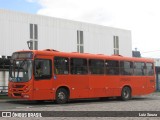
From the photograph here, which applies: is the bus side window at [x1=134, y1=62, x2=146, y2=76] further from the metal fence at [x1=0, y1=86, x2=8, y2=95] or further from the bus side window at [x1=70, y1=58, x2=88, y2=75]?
the metal fence at [x1=0, y1=86, x2=8, y2=95]

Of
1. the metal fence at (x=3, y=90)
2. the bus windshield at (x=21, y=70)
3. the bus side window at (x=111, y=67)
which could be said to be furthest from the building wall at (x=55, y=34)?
the bus windshield at (x=21, y=70)

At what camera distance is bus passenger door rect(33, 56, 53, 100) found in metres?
21.4

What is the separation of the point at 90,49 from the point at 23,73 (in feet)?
134

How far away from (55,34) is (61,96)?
34.6m

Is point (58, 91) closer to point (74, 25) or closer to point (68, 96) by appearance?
point (68, 96)

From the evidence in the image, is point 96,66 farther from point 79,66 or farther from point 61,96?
point 61,96

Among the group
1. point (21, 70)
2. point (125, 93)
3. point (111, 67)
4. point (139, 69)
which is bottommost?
point (125, 93)

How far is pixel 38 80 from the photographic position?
21.4m

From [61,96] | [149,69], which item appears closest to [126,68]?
[149,69]

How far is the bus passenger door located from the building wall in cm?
2903

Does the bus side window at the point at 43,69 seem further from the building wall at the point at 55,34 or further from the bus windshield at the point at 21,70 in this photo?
the building wall at the point at 55,34

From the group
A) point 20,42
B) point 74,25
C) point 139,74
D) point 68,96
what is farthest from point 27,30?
point 68,96

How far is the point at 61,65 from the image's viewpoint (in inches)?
891

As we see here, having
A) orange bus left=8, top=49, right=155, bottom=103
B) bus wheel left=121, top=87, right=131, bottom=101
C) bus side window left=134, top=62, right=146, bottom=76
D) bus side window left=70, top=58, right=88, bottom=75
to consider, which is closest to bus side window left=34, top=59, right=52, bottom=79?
orange bus left=8, top=49, right=155, bottom=103
